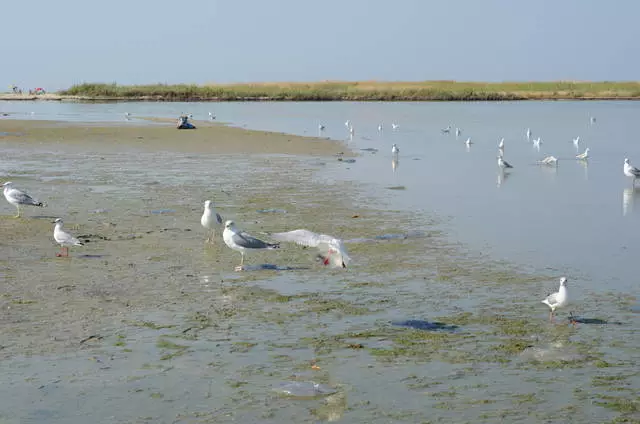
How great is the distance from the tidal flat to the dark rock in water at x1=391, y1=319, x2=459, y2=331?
2 cm

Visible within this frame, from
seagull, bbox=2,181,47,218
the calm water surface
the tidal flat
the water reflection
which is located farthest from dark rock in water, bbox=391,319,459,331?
the water reflection

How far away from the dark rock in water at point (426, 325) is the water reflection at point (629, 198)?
9.04 meters

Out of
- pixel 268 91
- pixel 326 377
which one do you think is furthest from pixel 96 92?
pixel 326 377

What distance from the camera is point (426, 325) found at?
27.8 ft

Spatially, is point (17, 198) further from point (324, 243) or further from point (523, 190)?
point (523, 190)

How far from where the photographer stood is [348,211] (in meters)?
15.4

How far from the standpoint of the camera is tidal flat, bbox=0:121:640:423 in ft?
21.5

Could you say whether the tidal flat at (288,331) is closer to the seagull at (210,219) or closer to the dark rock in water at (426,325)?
the dark rock in water at (426,325)

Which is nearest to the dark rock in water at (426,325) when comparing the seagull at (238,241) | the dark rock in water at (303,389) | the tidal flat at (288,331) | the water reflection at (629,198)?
the tidal flat at (288,331)

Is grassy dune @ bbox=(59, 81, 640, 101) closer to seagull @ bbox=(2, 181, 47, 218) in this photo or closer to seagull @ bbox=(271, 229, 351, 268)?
seagull @ bbox=(2, 181, 47, 218)

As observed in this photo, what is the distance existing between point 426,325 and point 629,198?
460 inches

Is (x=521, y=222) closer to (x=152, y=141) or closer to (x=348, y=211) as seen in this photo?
(x=348, y=211)

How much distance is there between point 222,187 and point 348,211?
4.00 meters

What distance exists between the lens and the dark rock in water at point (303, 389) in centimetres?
668
